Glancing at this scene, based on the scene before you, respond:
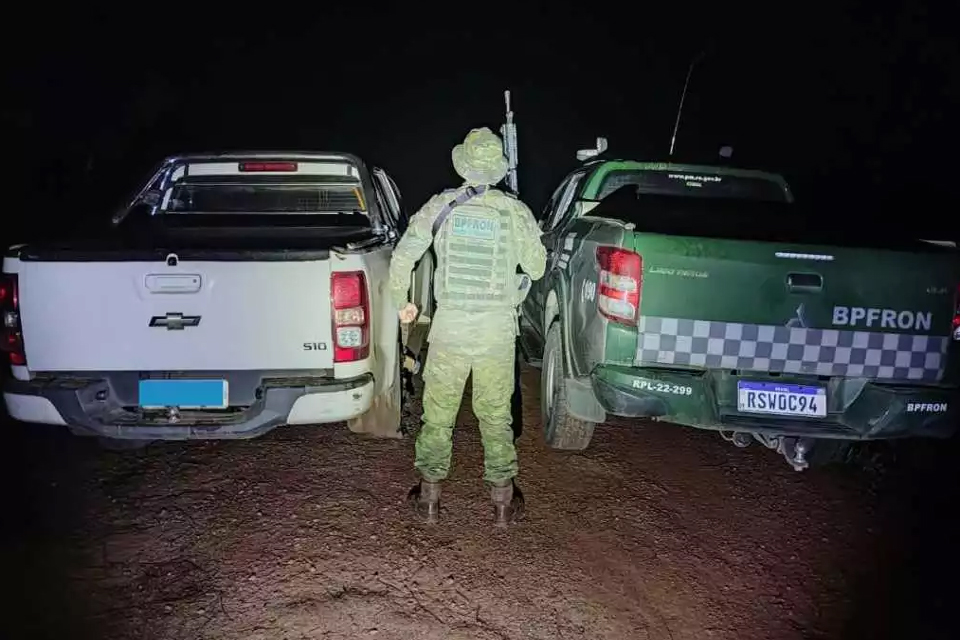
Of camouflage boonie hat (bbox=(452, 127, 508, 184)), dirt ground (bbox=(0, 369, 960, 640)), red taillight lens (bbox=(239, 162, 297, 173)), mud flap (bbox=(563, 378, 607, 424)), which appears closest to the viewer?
dirt ground (bbox=(0, 369, 960, 640))

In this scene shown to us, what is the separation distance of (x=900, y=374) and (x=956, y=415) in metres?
0.37

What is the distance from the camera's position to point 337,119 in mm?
32562

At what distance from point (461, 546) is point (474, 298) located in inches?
47.3

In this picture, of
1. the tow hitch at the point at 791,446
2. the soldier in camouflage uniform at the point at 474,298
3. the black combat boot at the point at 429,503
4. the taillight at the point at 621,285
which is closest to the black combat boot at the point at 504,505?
→ the soldier in camouflage uniform at the point at 474,298

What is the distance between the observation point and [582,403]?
407 centimetres

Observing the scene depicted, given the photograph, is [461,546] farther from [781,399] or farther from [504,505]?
[781,399]

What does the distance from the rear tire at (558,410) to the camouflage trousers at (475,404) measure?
2.01ft

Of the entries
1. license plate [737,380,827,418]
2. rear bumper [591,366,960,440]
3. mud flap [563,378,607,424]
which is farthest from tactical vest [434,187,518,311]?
license plate [737,380,827,418]

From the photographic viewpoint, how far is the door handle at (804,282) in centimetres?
341

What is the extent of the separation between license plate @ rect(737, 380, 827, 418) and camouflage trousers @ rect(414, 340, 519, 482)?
1.16m

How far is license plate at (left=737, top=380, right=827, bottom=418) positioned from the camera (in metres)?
3.48

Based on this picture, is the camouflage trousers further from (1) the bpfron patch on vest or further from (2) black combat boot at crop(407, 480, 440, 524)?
(1) the bpfron patch on vest

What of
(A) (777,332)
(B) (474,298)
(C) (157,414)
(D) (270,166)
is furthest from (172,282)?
(A) (777,332)

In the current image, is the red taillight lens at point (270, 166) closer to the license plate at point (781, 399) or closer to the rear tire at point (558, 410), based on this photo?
the rear tire at point (558, 410)
